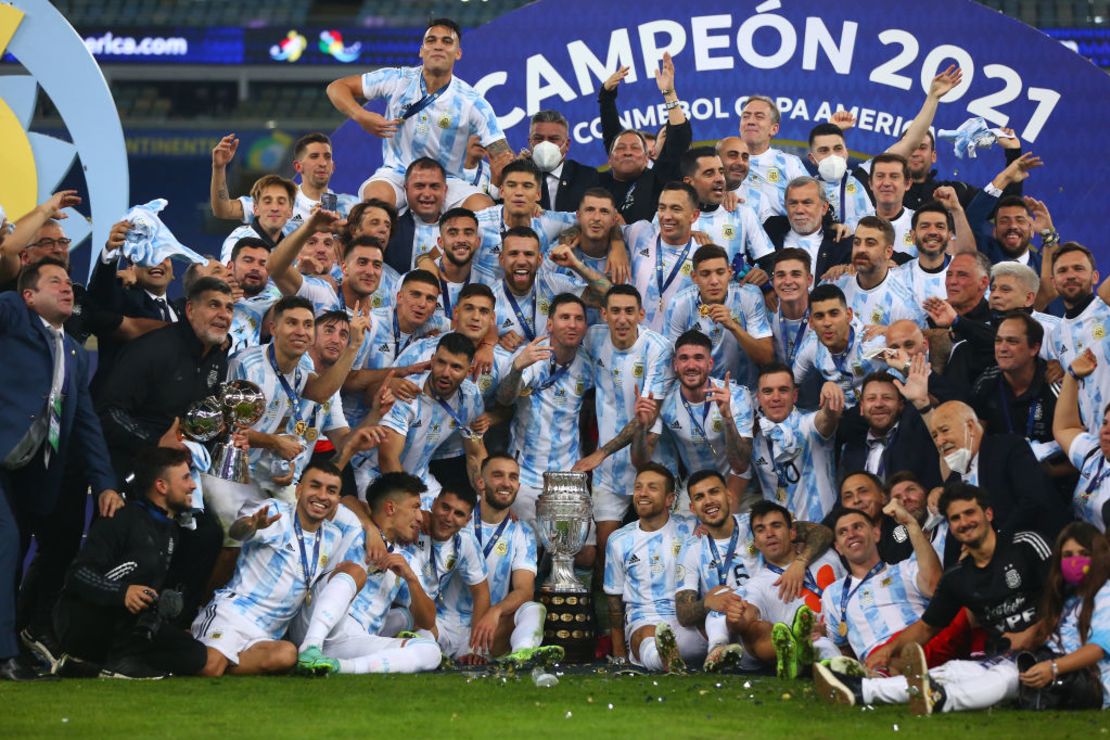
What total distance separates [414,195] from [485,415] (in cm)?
144

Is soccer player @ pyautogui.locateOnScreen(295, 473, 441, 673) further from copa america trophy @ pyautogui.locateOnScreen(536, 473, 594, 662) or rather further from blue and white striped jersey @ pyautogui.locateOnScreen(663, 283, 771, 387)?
blue and white striped jersey @ pyautogui.locateOnScreen(663, 283, 771, 387)

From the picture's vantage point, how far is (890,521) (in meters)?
7.23

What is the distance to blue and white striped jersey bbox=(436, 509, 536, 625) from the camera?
766 cm

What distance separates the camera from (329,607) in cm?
697

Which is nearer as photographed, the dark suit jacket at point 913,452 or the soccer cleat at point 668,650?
the soccer cleat at point 668,650

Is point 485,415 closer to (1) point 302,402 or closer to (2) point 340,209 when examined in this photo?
(1) point 302,402

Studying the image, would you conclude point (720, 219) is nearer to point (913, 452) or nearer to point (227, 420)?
point (913, 452)

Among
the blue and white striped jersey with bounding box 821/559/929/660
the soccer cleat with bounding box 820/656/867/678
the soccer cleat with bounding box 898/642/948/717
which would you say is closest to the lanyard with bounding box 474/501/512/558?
the blue and white striped jersey with bounding box 821/559/929/660

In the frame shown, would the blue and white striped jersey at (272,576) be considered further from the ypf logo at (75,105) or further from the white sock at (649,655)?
the ypf logo at (75,105)

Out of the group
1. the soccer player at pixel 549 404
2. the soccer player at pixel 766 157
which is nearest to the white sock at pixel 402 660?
the soccer player at pixel 549 404

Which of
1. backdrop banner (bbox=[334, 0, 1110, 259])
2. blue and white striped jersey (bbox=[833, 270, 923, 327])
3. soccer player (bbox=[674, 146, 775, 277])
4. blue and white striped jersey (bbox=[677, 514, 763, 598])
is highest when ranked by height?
backdrop banner (bbox=[334, 0, 1110, 259])

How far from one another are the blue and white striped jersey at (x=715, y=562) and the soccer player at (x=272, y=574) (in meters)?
1.51

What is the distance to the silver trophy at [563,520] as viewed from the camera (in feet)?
24.8

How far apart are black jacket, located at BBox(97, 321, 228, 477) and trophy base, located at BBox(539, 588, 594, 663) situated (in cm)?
180
